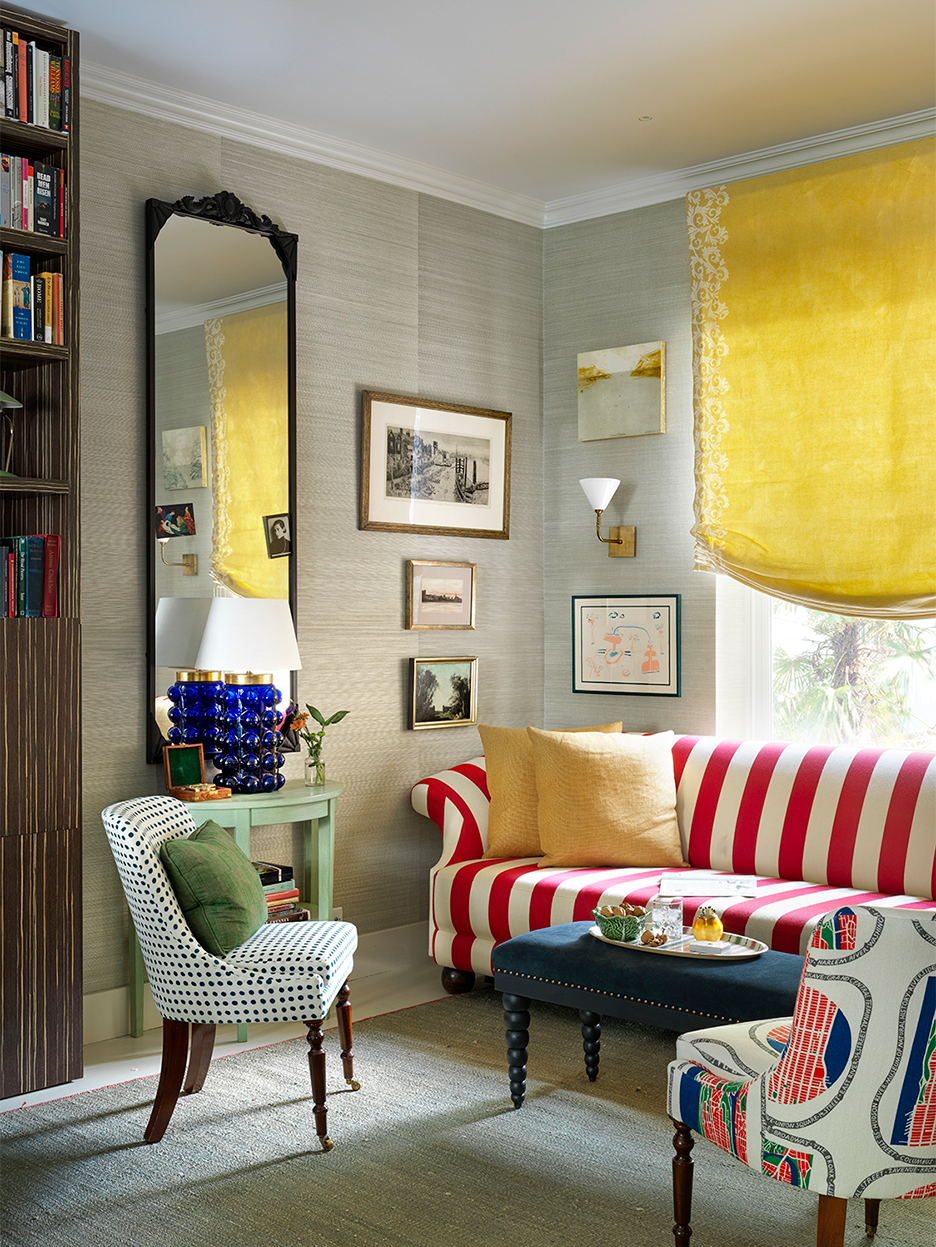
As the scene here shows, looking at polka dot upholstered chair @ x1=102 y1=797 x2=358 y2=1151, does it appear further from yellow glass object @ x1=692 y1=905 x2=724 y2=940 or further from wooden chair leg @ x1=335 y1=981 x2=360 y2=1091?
yellow glass object @ x1=692 y1=905 x2=724 y2=940

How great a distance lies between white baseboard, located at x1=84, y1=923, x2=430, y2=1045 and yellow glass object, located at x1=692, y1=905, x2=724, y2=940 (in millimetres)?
1700

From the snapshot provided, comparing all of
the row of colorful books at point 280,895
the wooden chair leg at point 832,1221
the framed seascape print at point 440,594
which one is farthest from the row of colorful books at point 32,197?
the wooden chair leg at point 832,1221

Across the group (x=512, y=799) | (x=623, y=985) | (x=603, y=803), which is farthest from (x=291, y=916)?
(x=623, y=985)

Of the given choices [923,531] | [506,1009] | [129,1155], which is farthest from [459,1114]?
[923,531]

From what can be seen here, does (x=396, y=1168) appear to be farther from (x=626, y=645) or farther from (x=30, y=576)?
(x=626, y=645)

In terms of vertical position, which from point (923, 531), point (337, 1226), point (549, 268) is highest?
point (549, 268)

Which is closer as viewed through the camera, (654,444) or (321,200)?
(321,200)

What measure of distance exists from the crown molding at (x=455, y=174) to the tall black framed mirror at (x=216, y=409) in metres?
0.28

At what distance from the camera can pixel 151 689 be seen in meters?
3.83

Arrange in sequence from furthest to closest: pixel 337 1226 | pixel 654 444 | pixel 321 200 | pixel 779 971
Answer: pixel 654 444 < pixel 321 200 < pixel 779 971 < pixel 337 1226

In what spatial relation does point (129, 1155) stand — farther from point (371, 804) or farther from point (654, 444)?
point (654, 444)

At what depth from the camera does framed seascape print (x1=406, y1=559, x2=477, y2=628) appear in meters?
4.61

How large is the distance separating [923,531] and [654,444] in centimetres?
116

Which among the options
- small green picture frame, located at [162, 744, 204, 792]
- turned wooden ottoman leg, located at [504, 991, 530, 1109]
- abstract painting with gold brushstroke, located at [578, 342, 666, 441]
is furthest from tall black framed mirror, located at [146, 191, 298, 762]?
turned wooden ottoman leg, located at [504, 991, 530, 1109]
